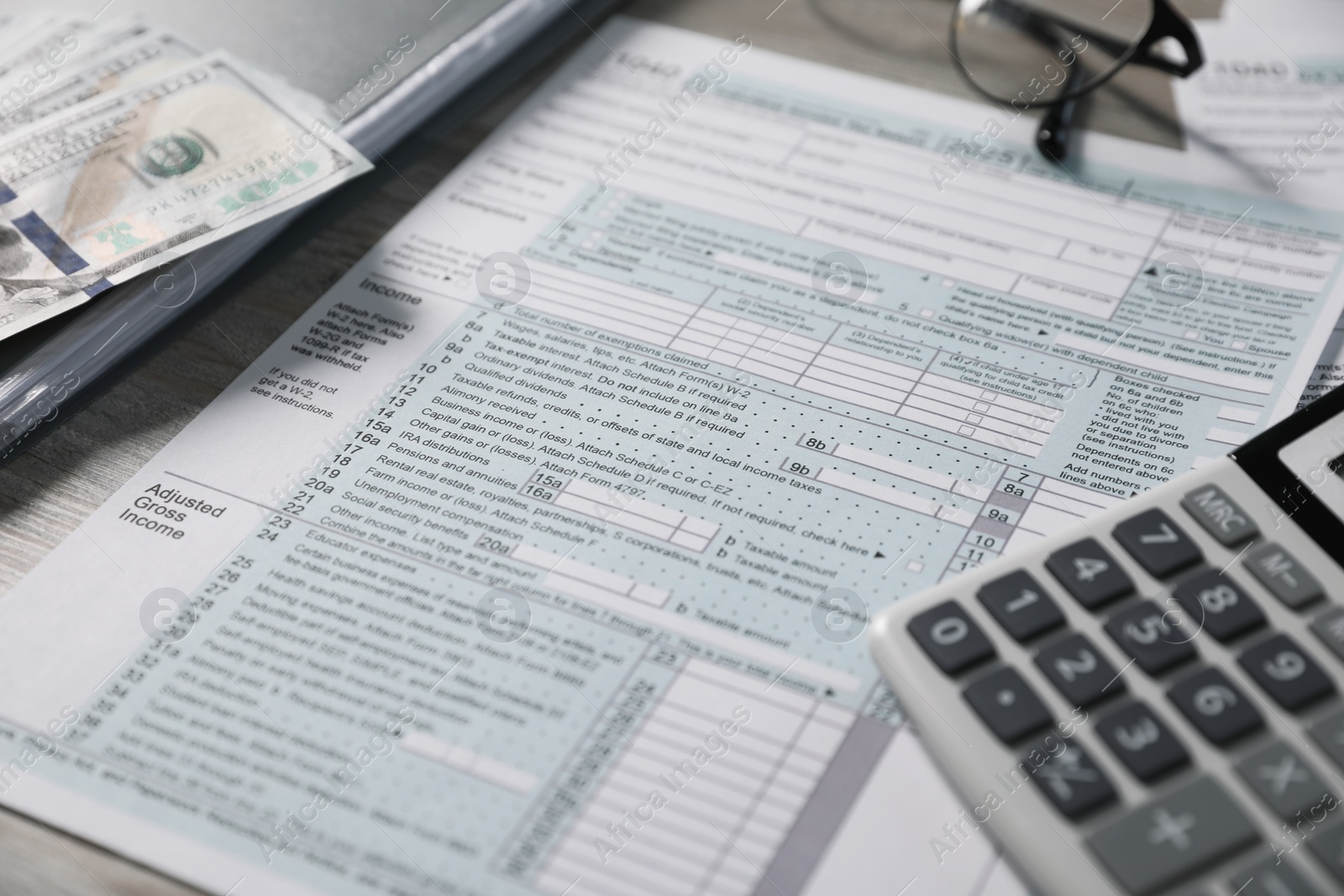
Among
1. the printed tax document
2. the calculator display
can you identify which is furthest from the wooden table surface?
the calculator display

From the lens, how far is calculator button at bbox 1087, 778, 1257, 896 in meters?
0.26

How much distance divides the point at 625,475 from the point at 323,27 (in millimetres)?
310

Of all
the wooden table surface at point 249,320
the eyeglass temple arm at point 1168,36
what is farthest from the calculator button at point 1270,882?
the eyeglass temple arm at point 1168,36

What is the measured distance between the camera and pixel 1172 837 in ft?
0.85

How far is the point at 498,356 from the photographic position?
1.34 feet

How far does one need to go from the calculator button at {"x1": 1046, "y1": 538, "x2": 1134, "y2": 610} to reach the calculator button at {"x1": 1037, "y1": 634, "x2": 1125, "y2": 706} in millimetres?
15

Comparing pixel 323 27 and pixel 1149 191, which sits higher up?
pixel 323 27

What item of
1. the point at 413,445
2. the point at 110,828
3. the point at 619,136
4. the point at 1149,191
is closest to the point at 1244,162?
the point at 1149,191

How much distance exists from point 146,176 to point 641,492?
0.82 ft

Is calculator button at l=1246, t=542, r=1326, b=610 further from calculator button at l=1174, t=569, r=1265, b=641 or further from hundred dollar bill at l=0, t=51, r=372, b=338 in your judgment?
hundred dollar bill at l=0, t=51, r=372, b=338

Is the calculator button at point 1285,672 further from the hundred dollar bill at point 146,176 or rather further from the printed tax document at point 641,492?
the hundred dollar bill at point 146,176

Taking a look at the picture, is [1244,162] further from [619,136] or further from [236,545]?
[236,545]

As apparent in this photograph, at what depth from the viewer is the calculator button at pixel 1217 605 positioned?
0.97ft

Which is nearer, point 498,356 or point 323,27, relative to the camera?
point 498,356
